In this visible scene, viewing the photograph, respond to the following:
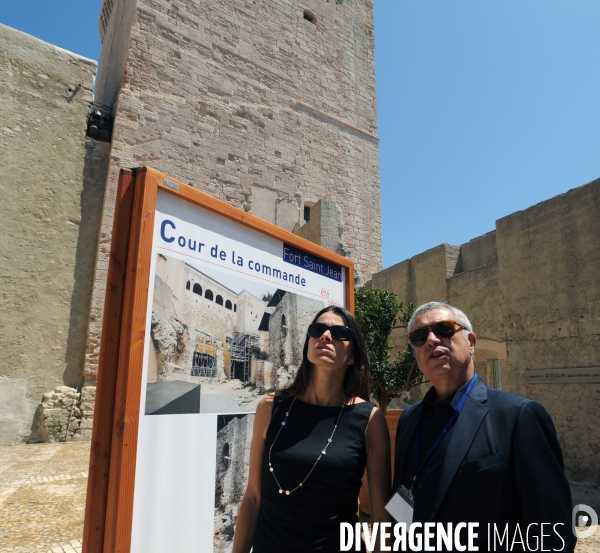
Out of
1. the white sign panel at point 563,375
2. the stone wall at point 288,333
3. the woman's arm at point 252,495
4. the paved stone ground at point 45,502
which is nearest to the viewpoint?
the woman's arm at point 252,495

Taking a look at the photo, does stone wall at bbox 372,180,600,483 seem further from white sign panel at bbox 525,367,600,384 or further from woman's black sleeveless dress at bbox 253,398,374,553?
woman's black sleeveless dress at bbox 253,398,374,553

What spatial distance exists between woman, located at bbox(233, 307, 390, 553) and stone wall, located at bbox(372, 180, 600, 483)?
4.14 m


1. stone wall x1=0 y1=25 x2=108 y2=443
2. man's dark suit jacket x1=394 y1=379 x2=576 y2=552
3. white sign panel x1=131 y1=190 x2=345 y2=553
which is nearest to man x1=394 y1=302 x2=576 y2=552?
man's dark suit jacket x1=394 y1=379 x2=576 y2=552

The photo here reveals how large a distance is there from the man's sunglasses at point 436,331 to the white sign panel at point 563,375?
410 cm

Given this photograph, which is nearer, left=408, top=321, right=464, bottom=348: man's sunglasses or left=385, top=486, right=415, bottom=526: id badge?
left=385, top=486, right=415, bottom=526: id badge

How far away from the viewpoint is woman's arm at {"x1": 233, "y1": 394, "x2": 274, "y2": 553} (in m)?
1.59

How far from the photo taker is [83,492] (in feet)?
13.7

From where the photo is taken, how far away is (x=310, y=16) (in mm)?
14117

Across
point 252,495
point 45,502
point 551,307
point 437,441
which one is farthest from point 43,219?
point 437,441

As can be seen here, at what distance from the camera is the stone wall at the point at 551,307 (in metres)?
4.74

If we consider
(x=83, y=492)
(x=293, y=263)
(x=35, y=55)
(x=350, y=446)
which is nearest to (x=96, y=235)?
(x=35, y=55)

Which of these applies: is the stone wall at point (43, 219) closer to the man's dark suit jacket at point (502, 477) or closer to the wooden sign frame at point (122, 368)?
the wooden sign frame at point (122, 368)

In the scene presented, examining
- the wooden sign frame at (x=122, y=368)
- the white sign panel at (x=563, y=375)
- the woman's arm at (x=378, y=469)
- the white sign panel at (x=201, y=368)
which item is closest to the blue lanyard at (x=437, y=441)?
the woman's arm at (x=378, y=469)

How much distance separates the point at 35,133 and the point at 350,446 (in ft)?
30.8
